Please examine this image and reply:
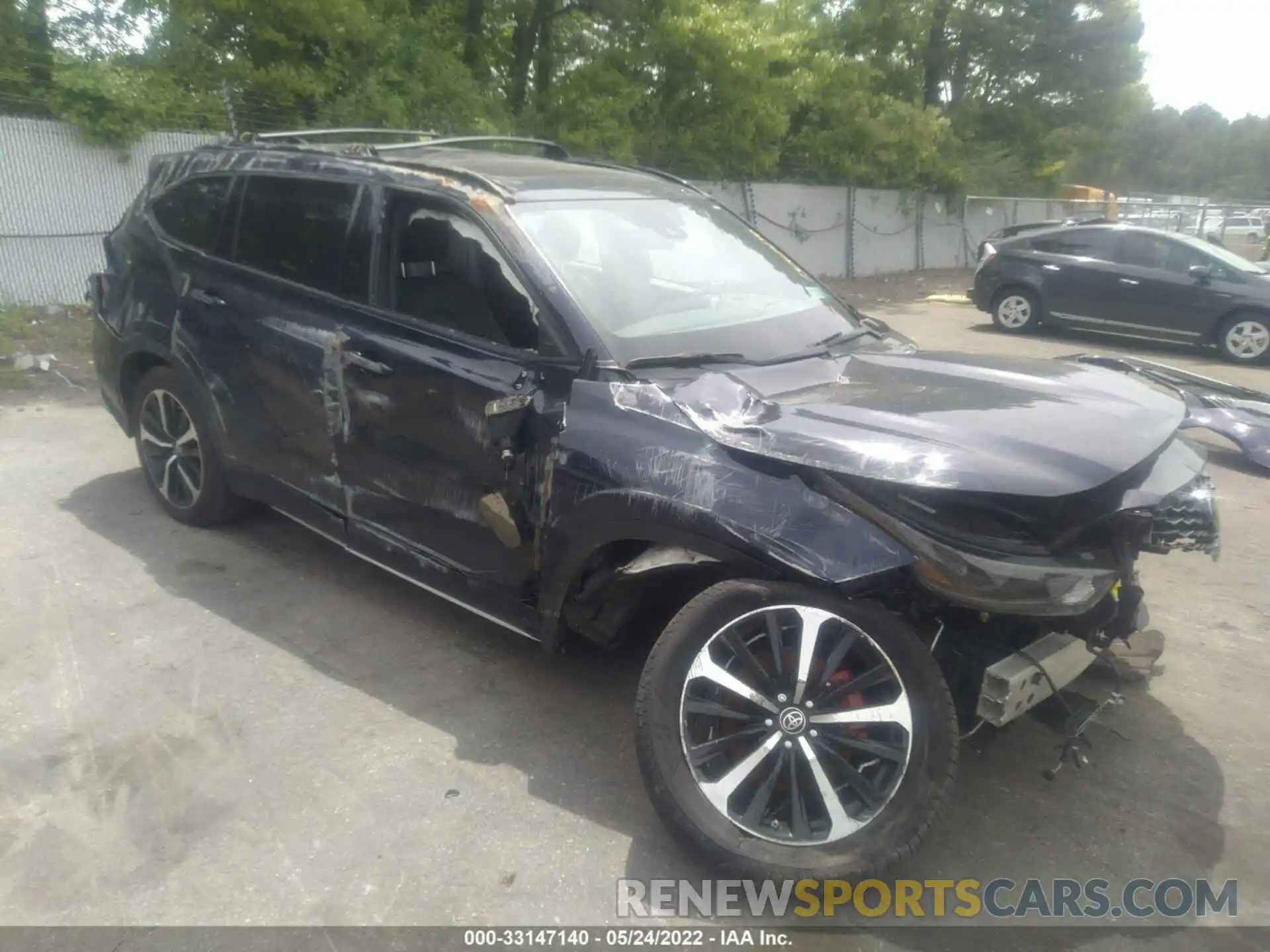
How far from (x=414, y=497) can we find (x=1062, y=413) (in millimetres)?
2186

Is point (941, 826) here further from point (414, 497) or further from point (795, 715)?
point (414, 497)

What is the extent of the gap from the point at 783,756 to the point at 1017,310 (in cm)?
1271

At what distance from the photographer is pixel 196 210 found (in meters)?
4.79

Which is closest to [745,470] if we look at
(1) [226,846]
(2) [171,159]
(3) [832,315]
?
(3) [832,315]

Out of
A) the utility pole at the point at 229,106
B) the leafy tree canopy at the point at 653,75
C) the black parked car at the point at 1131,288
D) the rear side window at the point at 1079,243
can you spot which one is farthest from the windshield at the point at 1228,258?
the utility pole at the point at 229,106

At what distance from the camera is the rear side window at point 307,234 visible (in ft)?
13.1

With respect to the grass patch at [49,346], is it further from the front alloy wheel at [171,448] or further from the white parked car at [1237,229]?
the white parked car at [1237,229]

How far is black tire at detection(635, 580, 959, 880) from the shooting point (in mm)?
2639

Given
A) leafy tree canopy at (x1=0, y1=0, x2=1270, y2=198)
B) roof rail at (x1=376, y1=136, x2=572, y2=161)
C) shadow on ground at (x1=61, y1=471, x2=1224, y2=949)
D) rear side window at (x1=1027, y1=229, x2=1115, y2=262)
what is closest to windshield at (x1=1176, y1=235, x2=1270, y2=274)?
rear side window at (x1=1027, y1=229, x2=1115, y2=262)

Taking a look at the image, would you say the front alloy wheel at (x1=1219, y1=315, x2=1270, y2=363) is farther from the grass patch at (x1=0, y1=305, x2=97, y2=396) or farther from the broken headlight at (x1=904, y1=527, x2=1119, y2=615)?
the grass patch at (x1=0, y1=305, x2=97, y2=396)

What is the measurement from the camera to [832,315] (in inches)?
163

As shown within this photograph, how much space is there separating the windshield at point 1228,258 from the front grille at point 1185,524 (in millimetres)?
11272

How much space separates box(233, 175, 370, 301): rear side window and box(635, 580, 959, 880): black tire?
1.97 meters

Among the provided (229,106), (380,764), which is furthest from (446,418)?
(229,106)
